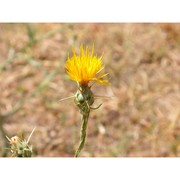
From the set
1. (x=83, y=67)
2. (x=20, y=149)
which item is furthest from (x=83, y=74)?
(x=20, y=149)

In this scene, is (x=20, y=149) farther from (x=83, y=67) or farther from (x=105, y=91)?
(x=105, y=91)

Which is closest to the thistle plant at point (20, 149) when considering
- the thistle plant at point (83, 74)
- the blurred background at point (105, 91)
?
the thistle plant at point (83, 74)

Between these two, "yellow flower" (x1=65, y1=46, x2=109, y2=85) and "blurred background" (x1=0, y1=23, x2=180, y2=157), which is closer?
"yellow flower" (x1=65, y1=46, x2=109, y2=85)

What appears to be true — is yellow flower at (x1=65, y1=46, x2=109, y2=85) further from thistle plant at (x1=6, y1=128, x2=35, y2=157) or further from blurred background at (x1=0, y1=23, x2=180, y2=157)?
blurred background at (x1=0, y1=23, x2=180, y2=157)

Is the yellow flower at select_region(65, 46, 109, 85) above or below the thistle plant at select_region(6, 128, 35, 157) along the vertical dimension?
above

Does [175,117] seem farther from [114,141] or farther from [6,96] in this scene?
[6,96]

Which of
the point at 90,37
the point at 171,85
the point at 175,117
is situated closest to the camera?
the point at 175,117

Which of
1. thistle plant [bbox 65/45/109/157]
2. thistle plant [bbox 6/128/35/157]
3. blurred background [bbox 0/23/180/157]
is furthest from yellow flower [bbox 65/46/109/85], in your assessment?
blurred background [bbox 0/23/180/157]
